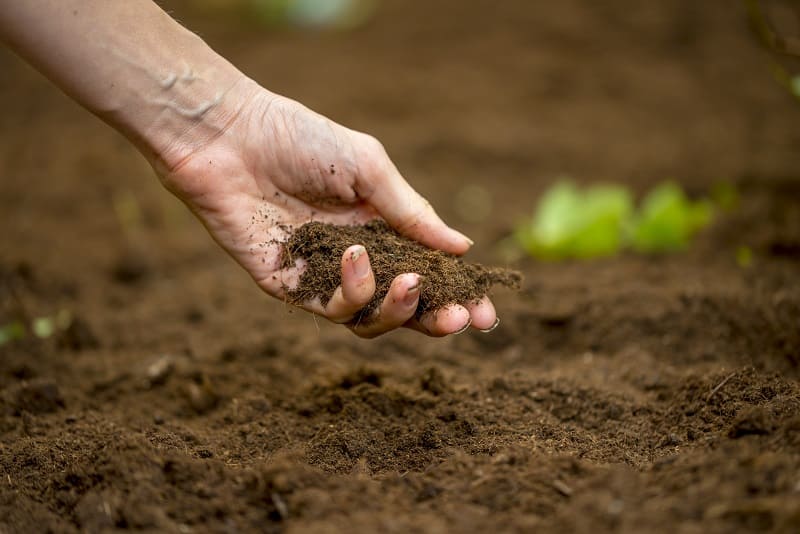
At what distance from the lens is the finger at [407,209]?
1.92m

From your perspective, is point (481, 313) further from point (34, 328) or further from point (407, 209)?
point (34, 328)

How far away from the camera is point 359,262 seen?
5.41 feet

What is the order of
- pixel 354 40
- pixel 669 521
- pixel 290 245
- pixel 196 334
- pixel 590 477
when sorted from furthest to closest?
pixel 354 40 < pixel 196 334 < pixel 290 245 < pixel 590 477 < pixel 669 521

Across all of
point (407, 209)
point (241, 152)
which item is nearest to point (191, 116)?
point (241, 152)

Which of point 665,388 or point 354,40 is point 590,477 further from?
point 354,40

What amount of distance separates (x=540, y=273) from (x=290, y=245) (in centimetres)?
155

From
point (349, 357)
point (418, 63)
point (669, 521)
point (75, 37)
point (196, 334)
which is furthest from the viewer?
point (418, 63)

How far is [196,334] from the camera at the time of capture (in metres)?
2.75

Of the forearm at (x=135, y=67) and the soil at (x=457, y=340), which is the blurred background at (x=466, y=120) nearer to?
the soil at (x=457, y=340)

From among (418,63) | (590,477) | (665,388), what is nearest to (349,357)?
(665,388)

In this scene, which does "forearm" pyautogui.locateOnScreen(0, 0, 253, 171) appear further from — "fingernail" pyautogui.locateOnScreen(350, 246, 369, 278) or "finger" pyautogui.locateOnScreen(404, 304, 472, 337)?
"finger" pyautogui.locateOnScreen(404, 304, 472, 337)

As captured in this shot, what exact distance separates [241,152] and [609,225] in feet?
5.96

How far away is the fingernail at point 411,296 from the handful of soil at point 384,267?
0.23ft

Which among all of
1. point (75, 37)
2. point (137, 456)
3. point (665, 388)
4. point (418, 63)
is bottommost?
point (137, 456)
